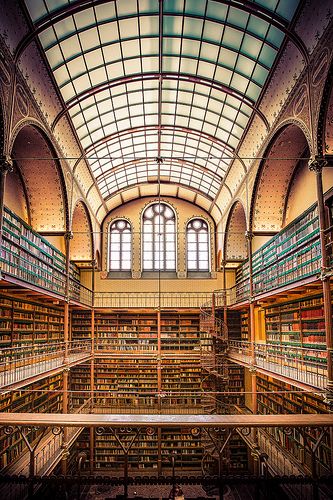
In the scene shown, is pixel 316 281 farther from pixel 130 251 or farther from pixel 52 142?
pixel 130 251

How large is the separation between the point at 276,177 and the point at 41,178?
300 inches

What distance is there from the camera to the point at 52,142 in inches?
466

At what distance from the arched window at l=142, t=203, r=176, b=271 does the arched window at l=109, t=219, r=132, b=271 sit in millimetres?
808

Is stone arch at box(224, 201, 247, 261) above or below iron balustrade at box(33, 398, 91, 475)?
above

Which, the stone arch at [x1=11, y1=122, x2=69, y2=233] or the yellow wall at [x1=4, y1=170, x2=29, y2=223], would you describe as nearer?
the stone arch at [x1=11, y1=122, x2=69, y2=233]

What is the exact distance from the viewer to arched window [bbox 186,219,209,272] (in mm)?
21578

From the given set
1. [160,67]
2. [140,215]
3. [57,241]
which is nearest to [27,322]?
[57,241]

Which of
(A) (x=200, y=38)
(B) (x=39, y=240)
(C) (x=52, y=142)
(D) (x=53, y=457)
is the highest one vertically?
(A) (x=200, y=38)

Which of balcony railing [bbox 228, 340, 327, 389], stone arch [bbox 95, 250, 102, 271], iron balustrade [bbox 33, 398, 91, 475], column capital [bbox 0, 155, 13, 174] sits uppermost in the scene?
column capital [bbox 0, 155, 13, 174]

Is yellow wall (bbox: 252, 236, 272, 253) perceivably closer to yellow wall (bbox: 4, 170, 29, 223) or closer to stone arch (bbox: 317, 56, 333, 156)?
stone arch (bbox: 317, 56, 333, 156)

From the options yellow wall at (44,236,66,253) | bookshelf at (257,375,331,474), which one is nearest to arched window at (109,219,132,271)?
yellow wall at (44,236,66,253)

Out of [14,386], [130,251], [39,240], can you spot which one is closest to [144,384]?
[130,251]

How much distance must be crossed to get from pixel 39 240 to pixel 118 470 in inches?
360

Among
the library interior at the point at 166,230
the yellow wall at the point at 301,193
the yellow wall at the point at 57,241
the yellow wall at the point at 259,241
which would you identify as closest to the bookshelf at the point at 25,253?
the library interior at the point at 166,230
